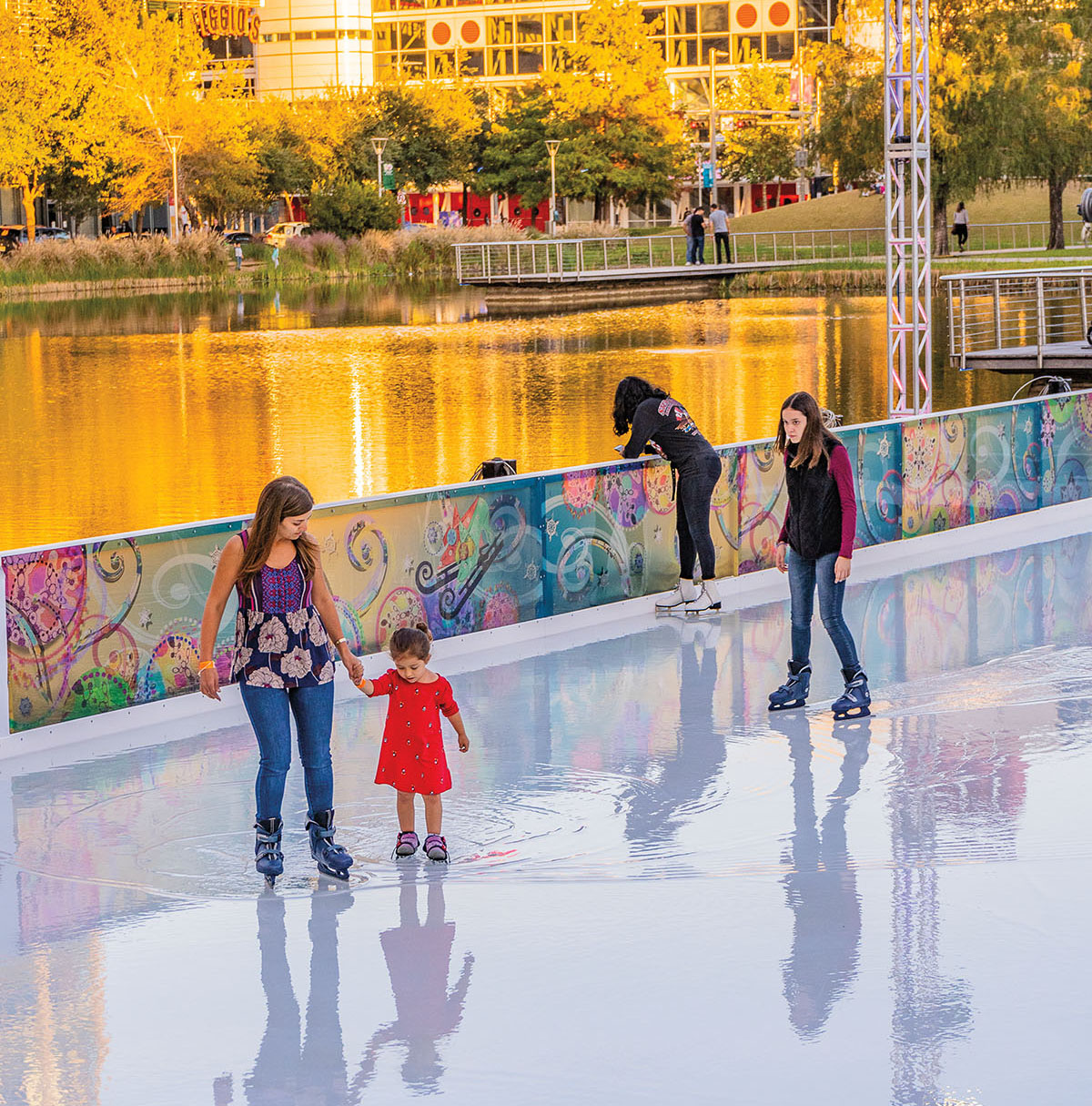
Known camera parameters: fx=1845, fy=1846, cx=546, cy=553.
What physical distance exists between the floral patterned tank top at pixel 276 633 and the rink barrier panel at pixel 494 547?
222 centimetres

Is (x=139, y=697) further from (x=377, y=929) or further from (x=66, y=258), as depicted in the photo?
(x=66, y=258)

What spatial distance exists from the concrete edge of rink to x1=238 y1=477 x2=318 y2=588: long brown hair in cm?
244

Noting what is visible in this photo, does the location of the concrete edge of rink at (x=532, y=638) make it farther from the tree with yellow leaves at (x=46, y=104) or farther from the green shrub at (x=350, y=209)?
the green shrub at (x=350, y=209)

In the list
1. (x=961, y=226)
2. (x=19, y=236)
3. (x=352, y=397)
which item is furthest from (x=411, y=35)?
(x=352, y=397)

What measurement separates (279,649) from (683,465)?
208 inches

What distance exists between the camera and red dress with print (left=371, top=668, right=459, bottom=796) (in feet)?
20.9

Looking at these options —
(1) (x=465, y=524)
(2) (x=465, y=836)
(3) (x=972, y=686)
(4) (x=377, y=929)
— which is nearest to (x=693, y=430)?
(1) (x=465, y=524)

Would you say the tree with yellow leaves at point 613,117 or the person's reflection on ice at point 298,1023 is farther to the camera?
the tree with yellow leaves at point 613,117

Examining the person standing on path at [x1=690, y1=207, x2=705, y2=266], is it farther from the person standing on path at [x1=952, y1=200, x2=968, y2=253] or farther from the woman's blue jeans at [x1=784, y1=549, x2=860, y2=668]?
the woman's blue jeans at [x1=784, y1=549, x2=860, y2=668]

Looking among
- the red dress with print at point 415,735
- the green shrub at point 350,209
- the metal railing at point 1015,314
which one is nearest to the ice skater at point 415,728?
the red dress with print at point 415,735

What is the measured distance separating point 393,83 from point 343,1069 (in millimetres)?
83874

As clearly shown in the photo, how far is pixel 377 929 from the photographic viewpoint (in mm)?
5848

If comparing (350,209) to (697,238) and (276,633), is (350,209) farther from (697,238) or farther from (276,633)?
(276,633)

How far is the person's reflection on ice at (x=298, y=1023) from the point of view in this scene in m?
4.59
